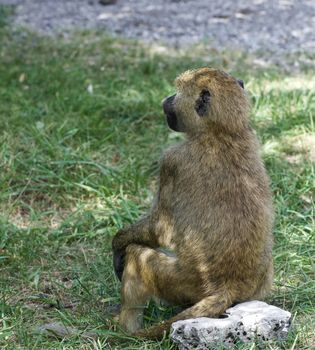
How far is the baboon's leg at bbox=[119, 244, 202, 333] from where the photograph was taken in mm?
4785

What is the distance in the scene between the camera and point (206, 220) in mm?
4781

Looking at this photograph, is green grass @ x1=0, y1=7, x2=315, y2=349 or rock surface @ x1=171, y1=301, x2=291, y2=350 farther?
green grass @ x1=0, y1=7, x2=315, y2=349

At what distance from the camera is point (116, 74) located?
9.38 metres

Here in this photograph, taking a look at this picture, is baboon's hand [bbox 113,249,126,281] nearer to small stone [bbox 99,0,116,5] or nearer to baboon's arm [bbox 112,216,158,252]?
baboon's arm [bbox 112,216,158,252]

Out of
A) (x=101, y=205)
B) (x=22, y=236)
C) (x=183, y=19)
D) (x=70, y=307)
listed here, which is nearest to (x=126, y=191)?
(x=101, y=205)

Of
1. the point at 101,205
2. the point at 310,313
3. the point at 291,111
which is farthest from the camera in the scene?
the point at 291,111

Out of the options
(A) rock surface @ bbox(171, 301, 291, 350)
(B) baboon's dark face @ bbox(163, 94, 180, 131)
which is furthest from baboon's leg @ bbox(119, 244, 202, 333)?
(B) baboon's dark face @ bbox(163, 94, 180, 131)

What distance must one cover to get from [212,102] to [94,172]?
2535 millimetres

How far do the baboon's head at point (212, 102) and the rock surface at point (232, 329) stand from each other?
3.57ft

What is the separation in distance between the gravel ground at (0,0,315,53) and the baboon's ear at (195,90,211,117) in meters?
5.75

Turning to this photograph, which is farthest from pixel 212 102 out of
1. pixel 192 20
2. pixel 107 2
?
pixel 107 2

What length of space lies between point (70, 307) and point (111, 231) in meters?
1.06

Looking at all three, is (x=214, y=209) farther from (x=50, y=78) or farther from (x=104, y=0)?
(x=104, y=0)

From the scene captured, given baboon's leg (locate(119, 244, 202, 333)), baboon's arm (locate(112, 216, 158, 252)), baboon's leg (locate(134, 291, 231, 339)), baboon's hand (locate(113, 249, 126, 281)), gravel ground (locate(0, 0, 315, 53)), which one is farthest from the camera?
gravel ground (locate(0, 0, 315, 53))
